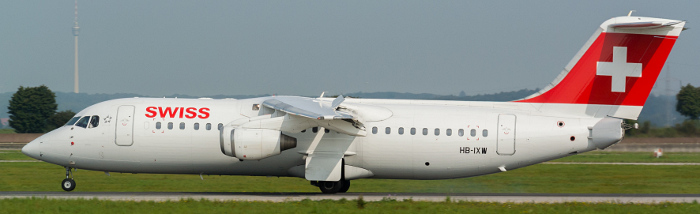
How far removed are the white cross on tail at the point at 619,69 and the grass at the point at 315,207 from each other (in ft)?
13.7

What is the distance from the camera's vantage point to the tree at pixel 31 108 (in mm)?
78875

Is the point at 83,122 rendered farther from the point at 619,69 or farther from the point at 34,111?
the point at 34,111

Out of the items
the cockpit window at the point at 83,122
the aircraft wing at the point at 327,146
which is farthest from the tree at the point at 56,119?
the aircraft wing at the point at 327,146

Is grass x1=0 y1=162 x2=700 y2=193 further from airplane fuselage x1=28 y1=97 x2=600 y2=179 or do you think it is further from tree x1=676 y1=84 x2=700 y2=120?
tree x1=676 y1=84 x2=700 y2=120

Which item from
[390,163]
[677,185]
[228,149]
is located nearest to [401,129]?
[390,163]

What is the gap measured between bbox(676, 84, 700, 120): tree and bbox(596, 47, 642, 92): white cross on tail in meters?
68.8

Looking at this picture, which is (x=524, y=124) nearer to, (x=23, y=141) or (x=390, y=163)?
(x=390, y=163)

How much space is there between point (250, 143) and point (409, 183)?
9661 millimetres

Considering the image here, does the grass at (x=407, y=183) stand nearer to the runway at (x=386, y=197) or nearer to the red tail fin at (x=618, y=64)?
the runway at (x=386, y=197)

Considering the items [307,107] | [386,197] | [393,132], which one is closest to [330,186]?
[386,197]

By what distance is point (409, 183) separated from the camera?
1134 inches

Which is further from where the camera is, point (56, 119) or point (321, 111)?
point (56, 119)

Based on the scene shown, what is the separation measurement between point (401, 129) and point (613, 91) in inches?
249

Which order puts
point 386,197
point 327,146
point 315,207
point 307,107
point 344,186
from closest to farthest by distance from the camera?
point 315,207 < point 307,107 < point 386,197 < point 327,146 < point 344,186
